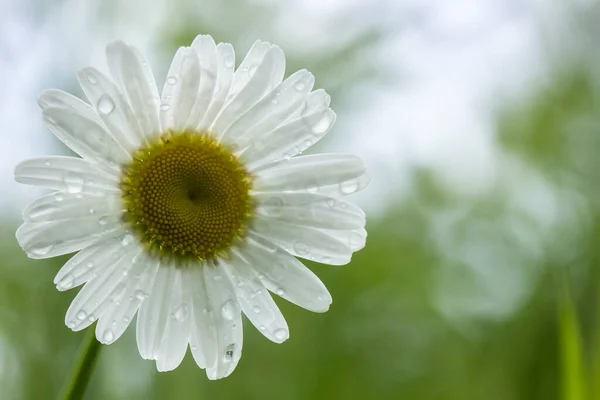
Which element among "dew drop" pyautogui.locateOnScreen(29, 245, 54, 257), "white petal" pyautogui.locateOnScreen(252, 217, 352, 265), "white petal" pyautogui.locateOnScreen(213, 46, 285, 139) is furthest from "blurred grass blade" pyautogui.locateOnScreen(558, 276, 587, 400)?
"dew drop" pyautogui.locateOnScreen(29, 245, 54, 257)

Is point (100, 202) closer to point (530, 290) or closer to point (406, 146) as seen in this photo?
point (406, 146)

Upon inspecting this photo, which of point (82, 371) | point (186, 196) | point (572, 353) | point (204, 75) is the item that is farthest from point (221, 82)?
point (572, 353)

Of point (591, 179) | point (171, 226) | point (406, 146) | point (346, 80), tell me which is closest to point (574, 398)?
point (171, 226)

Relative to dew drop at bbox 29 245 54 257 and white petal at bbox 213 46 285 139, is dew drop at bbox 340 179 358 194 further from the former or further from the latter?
dew drop at bbox 29 245 54 257

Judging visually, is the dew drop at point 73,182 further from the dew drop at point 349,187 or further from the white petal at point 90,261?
the dew drop at point 349,187

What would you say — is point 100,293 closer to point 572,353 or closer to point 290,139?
point 290,139

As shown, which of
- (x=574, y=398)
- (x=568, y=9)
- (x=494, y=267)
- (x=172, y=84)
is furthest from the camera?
(x=568, y=9)

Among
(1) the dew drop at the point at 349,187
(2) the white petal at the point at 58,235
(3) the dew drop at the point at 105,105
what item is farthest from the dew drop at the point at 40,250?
(1) the dew drop at the point at 349,187
